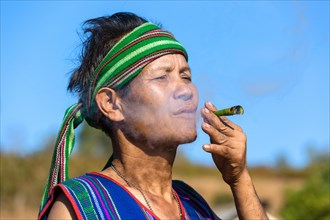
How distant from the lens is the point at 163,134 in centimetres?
281

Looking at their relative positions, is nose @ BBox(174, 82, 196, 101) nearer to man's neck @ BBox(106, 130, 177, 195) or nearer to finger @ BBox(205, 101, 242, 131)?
finger @ BBox(205, 101, 242, 131)

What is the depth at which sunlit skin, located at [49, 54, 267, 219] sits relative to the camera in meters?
2.82

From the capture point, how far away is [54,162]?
308 cm

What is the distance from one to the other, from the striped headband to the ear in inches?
1.0

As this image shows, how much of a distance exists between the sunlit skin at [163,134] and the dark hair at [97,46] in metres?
0.10

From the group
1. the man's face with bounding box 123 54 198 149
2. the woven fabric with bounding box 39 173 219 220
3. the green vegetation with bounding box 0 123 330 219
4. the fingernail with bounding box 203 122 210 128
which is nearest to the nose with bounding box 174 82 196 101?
the man's face with bounding box 123 54 198 149

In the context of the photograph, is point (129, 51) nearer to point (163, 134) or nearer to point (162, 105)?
point (162, 105)

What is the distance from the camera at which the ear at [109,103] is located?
296 cm

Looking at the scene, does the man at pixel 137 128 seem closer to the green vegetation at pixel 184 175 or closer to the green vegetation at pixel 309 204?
the green vegetation at pixel 184 175

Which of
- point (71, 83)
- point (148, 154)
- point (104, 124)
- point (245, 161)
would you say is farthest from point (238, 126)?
point (71, 83)

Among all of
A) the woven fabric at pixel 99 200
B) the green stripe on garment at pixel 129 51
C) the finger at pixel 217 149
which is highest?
the green stripe on garment at pixel 129 51

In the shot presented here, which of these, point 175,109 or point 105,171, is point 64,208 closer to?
point 105,171

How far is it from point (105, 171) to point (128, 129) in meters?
0.22

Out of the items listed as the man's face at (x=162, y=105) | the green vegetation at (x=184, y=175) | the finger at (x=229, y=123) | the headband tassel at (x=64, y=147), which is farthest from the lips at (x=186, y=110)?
the green vegetation at (x=184, y=175)
